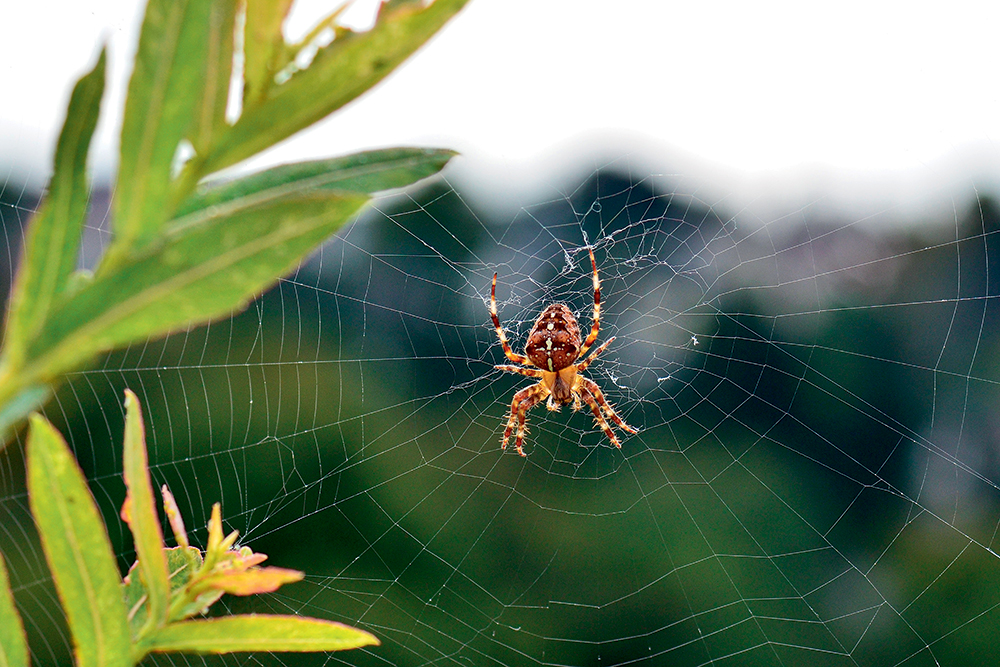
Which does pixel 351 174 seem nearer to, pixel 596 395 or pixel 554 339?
pixel 554 339

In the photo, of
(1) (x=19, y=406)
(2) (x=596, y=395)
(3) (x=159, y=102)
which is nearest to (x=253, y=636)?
(1) (x=19, y=406)

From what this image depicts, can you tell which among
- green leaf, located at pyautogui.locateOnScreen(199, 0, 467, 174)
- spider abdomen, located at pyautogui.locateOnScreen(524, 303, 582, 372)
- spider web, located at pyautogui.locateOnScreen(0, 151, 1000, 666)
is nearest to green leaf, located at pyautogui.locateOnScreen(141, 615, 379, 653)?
green leaf, located at pyautogui.locateOnScreen(199, 0, 467, 174)

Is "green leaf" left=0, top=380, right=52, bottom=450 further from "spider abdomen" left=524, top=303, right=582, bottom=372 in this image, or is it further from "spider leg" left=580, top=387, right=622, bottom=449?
"spider leg" left=580, top=387, right=622, bottom=449

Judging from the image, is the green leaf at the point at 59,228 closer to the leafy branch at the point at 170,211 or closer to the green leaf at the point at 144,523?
the leafy branch at the point at 170,211

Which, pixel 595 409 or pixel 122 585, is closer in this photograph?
pixel 122 585

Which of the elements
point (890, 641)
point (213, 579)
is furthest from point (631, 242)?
point (213, 579)

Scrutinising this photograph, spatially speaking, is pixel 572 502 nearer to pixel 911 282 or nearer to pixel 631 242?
pixel 631 242
